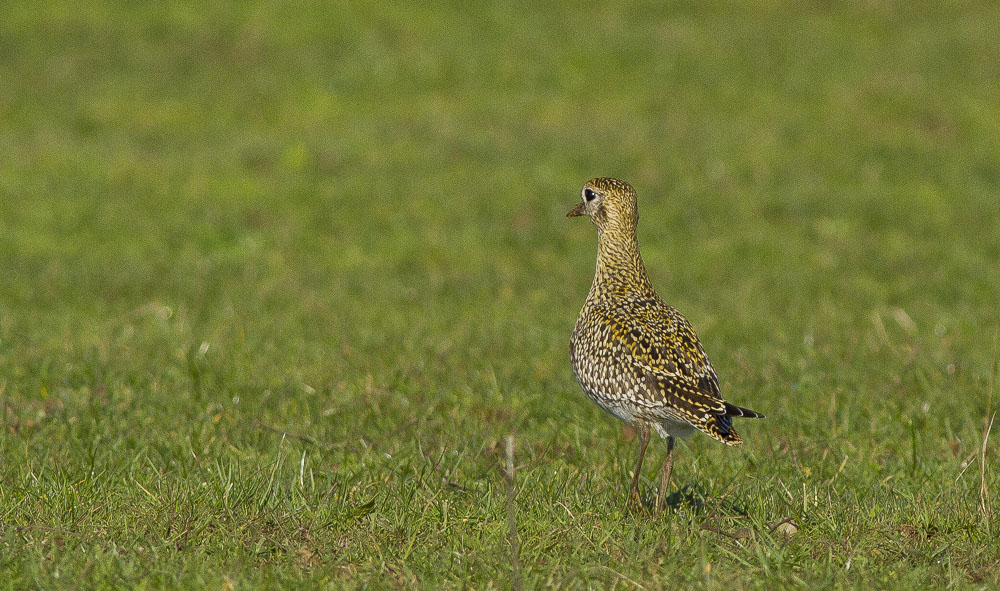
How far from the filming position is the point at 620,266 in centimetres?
625

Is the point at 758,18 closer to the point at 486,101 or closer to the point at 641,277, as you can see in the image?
the point at 486,101

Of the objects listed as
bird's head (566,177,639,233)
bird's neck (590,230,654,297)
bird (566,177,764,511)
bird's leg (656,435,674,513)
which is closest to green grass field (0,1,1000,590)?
bird's leg (656,435,674,513)

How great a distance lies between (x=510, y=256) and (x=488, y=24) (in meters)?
10.6

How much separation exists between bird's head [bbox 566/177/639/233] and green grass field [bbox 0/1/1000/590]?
124 centimetres

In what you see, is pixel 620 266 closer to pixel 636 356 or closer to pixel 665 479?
pixel 636 356

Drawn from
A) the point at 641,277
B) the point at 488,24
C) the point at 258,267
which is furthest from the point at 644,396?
the point at 488,24

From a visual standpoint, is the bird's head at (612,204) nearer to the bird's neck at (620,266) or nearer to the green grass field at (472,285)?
the bird's neck at (620,266)

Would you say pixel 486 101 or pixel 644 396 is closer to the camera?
pixel 644 396

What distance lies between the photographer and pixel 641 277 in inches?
247

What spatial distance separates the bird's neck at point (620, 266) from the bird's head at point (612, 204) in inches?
1.9

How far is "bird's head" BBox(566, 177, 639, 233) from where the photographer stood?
629cm

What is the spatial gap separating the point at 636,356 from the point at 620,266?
90 cm

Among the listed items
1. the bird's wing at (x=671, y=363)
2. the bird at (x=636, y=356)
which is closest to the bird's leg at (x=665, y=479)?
the bird at (x=636, y=356)

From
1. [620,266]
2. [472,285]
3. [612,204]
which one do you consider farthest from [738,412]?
[472,285]
